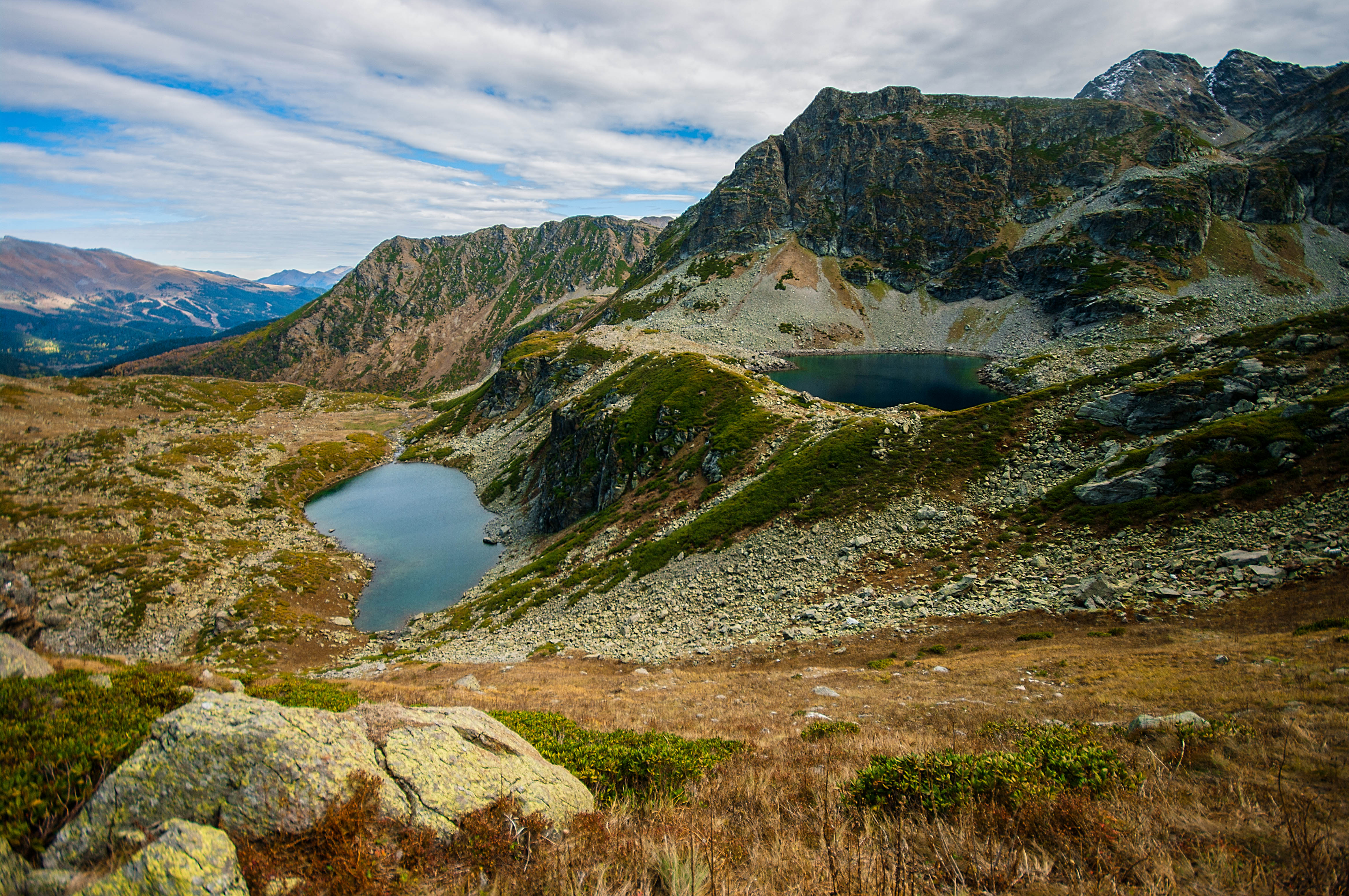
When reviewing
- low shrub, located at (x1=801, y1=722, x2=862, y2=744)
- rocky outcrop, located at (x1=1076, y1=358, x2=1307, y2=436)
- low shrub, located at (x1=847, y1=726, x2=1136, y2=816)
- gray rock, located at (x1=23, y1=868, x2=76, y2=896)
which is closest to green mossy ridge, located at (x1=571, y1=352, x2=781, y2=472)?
rocky outcrop, located at (x1=1076, y1=358, x2=1307, y2=436)

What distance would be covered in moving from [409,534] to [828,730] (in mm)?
78465

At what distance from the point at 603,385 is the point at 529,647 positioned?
56.8 m

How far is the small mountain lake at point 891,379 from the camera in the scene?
4274 inches

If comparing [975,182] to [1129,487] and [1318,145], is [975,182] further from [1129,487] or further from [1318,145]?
[1129,487]

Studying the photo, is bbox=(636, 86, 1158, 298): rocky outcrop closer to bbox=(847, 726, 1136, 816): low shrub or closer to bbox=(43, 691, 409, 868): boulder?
bbox=(847, 726, 1136, 816): low shrub

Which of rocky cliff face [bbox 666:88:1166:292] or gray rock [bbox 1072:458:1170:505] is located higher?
rocky cliff face [bbox 666:88:1166:292]

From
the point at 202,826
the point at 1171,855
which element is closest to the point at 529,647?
the point at 202,826

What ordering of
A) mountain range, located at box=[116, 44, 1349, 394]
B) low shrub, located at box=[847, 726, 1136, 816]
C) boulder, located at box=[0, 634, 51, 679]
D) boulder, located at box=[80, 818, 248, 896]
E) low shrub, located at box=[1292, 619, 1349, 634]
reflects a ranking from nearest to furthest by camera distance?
1. boulder, located at box=[80, 818, 248, 896]
2. low shrub, located at box=[847, 726, 1136, 816]
3. boulder, located at box=[0, 634, 51, 679]
4. low shrub, located at box=[1292, 619, 1349, 634]
5. mountain range, located at box=[116, 44, 1349, 394]

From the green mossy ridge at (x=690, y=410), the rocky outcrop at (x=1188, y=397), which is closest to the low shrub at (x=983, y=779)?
the rocky outcrop at (x=1188, y=397)

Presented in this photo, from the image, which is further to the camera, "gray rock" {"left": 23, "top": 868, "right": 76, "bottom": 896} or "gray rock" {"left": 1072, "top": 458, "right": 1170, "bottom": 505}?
"gray rock" {"left": 1072, "top": 458, "right": 1170, "bottom": 505}

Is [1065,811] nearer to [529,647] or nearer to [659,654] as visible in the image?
[659,654]

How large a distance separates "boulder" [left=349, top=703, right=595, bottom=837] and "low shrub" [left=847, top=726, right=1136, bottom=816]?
16.3 feet

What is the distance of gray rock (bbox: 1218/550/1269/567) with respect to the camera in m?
20.8

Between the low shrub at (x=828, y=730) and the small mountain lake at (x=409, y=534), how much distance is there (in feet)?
170
